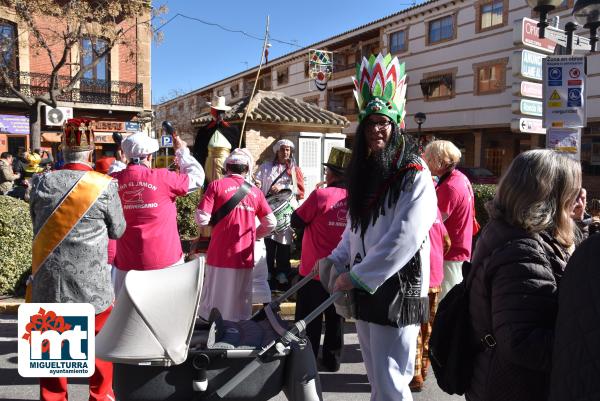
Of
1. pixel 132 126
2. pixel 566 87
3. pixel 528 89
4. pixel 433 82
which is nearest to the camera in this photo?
pixel 566 87

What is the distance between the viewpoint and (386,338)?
2.55m

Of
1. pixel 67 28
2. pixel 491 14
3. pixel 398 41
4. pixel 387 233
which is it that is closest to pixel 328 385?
pixel 387 233

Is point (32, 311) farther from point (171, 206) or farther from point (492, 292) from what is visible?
point (492, 292)

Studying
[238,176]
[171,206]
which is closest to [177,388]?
[171,206]

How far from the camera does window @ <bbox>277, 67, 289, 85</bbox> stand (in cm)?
4135

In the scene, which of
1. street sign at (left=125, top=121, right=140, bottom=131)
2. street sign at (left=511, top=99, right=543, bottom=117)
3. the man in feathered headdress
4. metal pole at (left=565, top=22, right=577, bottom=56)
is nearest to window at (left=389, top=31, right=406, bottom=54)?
street sign at (left=125, top=121, right=140, bottom=131)

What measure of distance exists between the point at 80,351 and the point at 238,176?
2.00 metres

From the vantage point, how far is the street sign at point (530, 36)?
20.4 ft

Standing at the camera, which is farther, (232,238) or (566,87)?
(566,87)

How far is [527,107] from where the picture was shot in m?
6.55

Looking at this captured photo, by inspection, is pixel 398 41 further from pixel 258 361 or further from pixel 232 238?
pixel 258 361

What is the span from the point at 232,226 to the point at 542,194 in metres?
2.99

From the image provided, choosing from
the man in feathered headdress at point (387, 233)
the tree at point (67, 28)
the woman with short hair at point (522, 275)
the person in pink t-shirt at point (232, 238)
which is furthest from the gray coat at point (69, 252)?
the tree at point (67, 28)

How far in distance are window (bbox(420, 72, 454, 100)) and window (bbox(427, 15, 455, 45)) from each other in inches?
75.7
